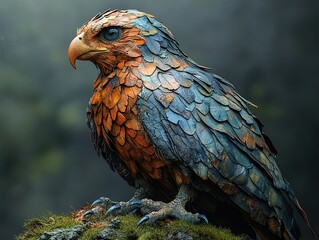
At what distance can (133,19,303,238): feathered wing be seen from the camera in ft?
11.0

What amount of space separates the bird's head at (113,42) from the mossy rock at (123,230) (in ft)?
2.73

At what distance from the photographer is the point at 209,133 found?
3391mm

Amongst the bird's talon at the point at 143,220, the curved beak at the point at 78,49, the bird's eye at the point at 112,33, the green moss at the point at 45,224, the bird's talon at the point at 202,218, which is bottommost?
the bird's talon at the point at 202,218

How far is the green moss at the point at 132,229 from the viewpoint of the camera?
3.24 metres

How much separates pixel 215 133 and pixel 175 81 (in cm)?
35

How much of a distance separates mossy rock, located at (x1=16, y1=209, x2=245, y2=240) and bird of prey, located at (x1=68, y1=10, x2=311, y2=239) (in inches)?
2.4

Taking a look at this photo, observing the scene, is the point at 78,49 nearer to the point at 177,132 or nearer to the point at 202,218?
the point at 177,132

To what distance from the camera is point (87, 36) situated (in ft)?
11.8

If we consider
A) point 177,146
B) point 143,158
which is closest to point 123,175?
point 143,158

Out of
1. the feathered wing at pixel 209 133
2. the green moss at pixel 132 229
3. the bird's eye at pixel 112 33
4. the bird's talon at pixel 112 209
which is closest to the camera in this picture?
the green moss at pixel 132 229

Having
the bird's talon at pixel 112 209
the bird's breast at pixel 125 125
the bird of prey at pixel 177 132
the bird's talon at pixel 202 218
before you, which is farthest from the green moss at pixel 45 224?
the bird's talon at pixel 202 218

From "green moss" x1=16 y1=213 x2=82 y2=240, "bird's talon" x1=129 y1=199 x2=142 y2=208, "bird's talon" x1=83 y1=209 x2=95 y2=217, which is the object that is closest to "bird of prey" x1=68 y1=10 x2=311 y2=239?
"bird's talon" x1=129 y1=199 x2=142 y2=208

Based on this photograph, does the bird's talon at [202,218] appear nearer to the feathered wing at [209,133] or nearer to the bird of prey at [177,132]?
the bird of prey at [177,132]

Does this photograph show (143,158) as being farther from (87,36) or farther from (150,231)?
(87,36)
